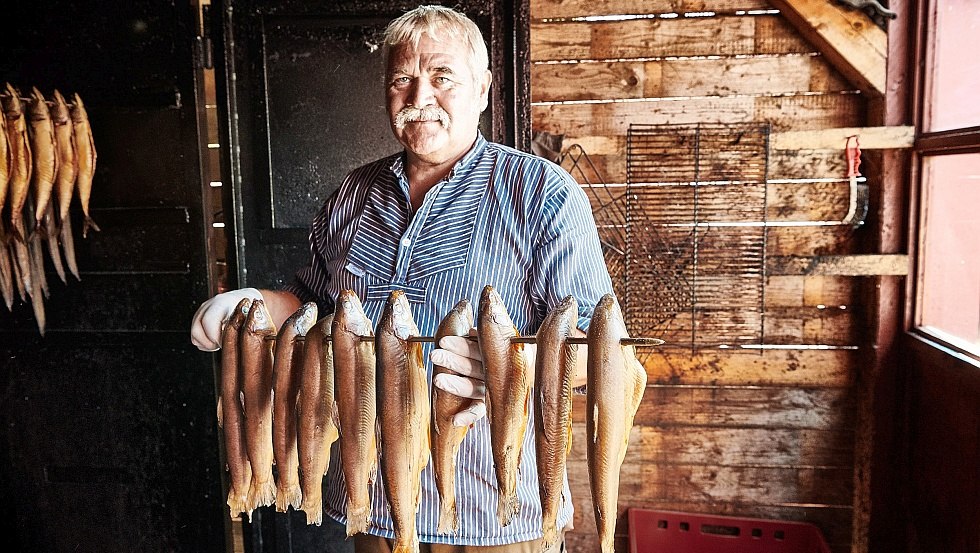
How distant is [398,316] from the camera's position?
140 cm

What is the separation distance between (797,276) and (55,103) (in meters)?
3.41

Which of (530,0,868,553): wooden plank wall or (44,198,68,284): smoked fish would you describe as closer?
→ (44,198,68,284): smoked fish

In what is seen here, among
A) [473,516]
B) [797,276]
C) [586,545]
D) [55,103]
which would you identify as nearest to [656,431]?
[586,545]

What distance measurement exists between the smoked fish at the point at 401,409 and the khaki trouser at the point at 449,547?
32cm

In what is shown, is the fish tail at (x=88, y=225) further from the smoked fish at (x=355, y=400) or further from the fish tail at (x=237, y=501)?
the smoked fish at (x=355, y=400)

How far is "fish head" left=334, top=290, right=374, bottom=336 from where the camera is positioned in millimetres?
1430

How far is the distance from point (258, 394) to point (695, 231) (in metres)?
2.37

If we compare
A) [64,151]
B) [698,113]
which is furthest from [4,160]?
[698,113]

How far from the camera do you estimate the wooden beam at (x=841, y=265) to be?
311 cm

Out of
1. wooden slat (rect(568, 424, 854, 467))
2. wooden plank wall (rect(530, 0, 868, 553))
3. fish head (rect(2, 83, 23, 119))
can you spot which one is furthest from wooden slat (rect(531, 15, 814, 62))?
fish head (rect(2, 83, 23, 119))

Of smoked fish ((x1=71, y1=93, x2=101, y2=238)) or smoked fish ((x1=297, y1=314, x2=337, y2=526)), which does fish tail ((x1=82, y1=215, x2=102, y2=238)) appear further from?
smoked fish ((x1=297, y1=314, x2=337, y2=526))

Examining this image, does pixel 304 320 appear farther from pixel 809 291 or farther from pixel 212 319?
pixel 809 291

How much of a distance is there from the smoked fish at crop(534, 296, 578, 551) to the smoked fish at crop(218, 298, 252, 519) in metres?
0.73

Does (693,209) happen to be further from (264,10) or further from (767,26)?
(264,10)
